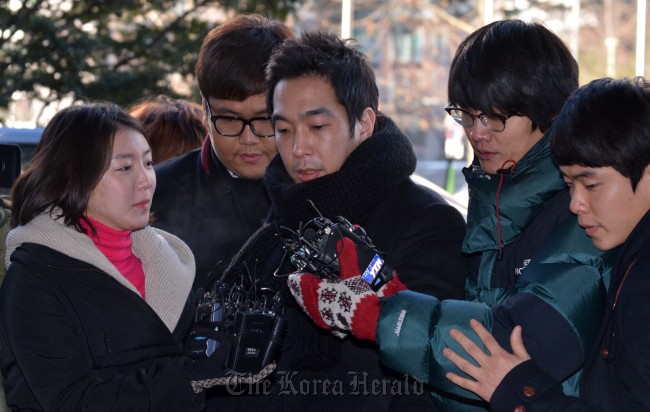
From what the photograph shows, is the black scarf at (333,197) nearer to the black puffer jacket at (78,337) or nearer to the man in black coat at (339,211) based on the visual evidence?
the man in black coat at (339,211)

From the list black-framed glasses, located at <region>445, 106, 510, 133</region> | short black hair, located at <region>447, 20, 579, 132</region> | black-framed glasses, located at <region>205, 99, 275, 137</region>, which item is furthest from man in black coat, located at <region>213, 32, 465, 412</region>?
black-framed glasses, located at <region>205, 99, 275, 137</region>

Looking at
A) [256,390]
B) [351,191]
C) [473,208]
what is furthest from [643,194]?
[256,390]

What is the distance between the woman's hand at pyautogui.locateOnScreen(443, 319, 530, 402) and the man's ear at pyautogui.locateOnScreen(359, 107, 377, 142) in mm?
867

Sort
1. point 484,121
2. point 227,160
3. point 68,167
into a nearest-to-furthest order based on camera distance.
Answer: point 484,121
point 68,167
point 227,160

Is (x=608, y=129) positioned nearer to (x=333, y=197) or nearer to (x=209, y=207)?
(x=333, y=197)

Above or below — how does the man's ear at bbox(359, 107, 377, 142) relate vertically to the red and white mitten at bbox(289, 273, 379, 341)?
above

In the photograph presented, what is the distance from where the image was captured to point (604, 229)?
2545mm

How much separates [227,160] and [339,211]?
958 mm

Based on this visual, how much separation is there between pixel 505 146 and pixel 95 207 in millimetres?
1286

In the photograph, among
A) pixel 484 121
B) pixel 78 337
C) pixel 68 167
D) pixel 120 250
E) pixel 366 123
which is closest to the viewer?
pixel 78 337

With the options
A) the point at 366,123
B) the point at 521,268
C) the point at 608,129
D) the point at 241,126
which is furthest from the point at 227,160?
the point at 608,129

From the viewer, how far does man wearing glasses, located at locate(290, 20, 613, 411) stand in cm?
257

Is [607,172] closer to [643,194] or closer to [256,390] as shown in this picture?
[643,194]

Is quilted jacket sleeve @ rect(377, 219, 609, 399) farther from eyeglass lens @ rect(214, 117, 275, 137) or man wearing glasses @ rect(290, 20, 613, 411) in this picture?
eyeglass lens @ rect(214, 117, 275, 137)
